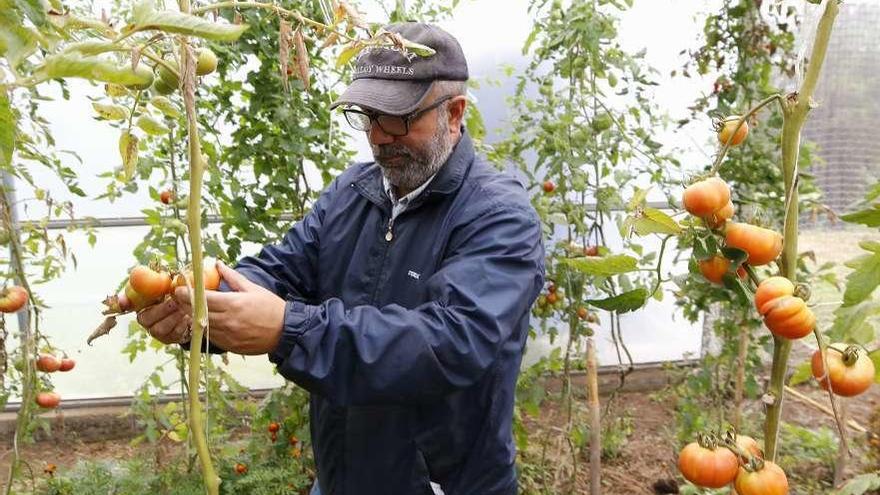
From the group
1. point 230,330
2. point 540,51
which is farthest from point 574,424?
point 230,330

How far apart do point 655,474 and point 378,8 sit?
250 cm

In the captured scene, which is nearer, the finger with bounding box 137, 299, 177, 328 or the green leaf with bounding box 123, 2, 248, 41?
the green leaf with bounding box 123, 2, 248, 41

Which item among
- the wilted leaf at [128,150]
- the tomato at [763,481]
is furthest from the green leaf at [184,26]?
the tomato at [763,481]

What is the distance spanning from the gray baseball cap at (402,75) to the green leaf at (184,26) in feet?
2.88

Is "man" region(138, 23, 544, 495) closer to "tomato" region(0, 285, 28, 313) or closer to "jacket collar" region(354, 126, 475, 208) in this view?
"jacket collar" region(354, 126, 475, 208)

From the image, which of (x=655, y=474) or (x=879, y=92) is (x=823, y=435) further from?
(x=879, y=92)

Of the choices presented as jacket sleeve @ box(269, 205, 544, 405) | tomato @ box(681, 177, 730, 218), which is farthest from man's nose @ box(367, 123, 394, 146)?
tomato @ box(681, 177, 730, 218)

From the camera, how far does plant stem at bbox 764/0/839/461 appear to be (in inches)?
30.9

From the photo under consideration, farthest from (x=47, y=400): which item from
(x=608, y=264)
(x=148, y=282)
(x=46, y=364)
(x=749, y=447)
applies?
(x=749, y=447)

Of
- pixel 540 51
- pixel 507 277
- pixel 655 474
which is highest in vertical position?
pixel 540 51

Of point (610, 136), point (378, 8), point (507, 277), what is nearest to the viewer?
point (507, 277)

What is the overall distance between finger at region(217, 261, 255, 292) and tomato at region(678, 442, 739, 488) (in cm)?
64

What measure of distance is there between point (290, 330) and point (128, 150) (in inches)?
12.9

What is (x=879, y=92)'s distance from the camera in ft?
12.2
